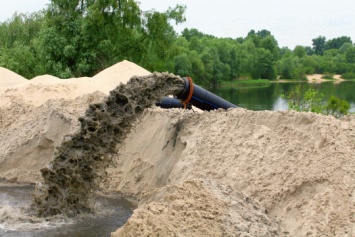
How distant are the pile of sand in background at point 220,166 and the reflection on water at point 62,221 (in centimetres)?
102

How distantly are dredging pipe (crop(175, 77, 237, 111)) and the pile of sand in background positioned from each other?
0.47 m

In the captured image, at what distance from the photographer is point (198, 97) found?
13.7 metres

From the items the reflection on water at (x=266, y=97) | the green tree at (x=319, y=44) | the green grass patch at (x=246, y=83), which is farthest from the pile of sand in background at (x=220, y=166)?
the green tree at (x=319, y=44)

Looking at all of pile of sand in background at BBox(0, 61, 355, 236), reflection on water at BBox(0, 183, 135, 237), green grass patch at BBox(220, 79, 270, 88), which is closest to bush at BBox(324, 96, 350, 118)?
pile of sand in background at BBox(0, 61, 355, 236)

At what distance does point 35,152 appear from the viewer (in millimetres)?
14430

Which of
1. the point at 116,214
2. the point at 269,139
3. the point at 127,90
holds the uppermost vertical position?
the point at 127,90

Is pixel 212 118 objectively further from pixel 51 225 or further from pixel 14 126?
pixel 14 126

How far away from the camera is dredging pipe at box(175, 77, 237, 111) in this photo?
43.4ft

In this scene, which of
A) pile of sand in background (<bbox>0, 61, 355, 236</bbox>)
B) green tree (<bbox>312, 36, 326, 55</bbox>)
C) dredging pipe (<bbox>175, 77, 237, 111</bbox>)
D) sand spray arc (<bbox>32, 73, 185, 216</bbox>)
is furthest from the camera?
green tree (<bbox>312, 36, 326, 55</bbox>)

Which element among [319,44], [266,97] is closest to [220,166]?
[266,97]

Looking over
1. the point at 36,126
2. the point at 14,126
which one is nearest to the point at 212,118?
the point at 36,126

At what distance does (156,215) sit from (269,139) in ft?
13.1

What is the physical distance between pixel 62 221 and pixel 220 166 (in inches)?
121

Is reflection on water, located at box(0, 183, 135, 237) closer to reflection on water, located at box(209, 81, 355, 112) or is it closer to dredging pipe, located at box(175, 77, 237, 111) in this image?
dredging pipe, located at box(175, 77, 237, 111)
